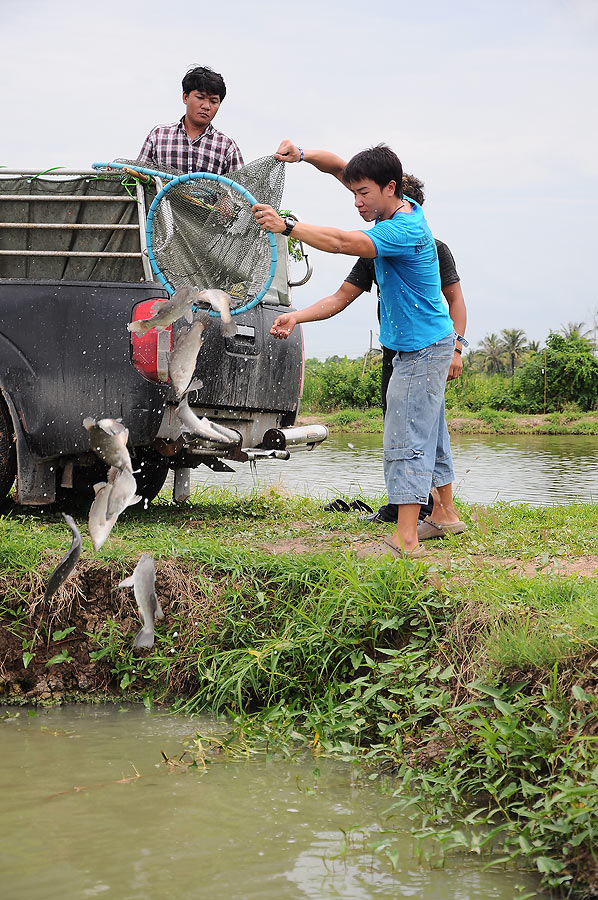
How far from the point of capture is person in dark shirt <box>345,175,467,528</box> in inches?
215

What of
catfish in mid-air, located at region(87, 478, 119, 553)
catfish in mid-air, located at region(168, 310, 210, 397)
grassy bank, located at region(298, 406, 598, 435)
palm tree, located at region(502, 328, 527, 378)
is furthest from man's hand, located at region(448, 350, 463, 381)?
palm tree, located at region(502, 328, 527, 378)

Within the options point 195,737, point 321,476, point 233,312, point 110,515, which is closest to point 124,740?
point 195,737

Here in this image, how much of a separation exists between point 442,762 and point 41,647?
2.17 meters

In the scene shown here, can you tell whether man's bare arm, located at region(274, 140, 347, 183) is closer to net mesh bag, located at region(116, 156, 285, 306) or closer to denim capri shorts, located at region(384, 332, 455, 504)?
net mesh bag, located at region(116, 156, 285, 306)

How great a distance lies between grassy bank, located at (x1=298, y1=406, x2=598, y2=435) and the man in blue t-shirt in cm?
2445

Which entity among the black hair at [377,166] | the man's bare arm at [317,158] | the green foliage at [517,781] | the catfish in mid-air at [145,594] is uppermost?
the man's bare arm at [317,158]

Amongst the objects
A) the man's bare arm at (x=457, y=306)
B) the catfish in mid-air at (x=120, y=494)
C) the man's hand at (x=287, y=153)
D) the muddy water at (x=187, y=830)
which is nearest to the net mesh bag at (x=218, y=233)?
the man's hand at (x=287, y=153)

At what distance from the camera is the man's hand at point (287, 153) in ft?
17.2

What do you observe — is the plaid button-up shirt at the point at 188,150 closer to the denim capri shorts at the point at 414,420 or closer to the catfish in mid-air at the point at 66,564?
the denim capri shorts at the point at 414,420

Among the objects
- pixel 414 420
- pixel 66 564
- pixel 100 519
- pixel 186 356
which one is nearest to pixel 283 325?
pixel 186 356

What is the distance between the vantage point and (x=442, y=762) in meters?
3.44

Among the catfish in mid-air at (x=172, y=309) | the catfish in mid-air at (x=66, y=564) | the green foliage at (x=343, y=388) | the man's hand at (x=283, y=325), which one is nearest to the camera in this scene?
the catfish in mid-air at (x=66, y=564)

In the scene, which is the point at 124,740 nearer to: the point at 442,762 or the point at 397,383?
the point at 442,762

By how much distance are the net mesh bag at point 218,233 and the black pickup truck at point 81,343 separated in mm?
229
